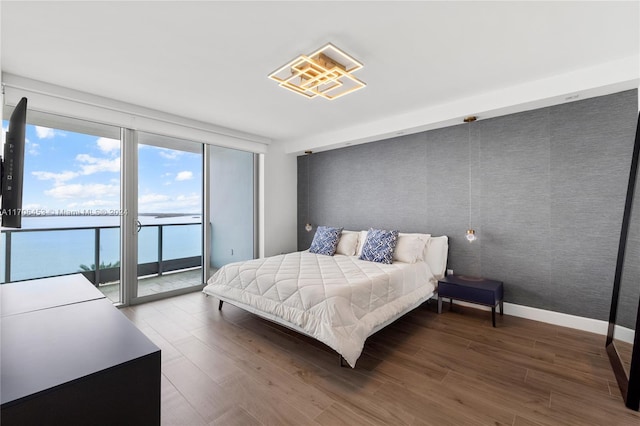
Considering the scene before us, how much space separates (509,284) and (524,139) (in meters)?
1.64

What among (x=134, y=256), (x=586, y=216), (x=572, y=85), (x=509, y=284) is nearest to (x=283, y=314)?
(x=134, y=256)

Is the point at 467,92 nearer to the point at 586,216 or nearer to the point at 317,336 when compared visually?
the point at 586,216

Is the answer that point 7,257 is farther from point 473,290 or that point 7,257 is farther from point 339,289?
point 473,290

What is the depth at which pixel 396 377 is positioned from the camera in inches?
79.2

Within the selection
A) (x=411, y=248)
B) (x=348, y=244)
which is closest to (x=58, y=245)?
(x=348, y=244)

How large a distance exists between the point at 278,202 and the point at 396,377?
3682 mm

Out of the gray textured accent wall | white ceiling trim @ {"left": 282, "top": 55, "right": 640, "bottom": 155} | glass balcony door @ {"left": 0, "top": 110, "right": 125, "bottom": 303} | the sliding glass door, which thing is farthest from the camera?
the sliding glass door

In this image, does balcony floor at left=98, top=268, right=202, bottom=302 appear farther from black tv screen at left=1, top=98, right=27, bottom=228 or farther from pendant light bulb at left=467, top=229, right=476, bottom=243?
pendant light bulb at left=467, top=229, right=476, bottom=243

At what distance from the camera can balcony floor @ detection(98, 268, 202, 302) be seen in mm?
3704

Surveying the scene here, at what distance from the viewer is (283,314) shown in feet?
8.09

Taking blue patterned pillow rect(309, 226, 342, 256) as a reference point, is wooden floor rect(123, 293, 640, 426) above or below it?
below

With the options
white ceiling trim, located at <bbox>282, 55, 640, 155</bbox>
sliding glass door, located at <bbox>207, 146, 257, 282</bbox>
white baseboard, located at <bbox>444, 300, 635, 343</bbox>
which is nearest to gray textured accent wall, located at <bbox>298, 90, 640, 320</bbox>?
white baseboard, located at <bbox>444, 300, 635, 343</bbox>

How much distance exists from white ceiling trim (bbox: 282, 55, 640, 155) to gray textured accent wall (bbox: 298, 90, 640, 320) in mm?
196

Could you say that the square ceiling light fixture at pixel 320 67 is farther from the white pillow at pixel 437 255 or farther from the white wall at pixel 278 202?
the white wall at pixel 278 202
